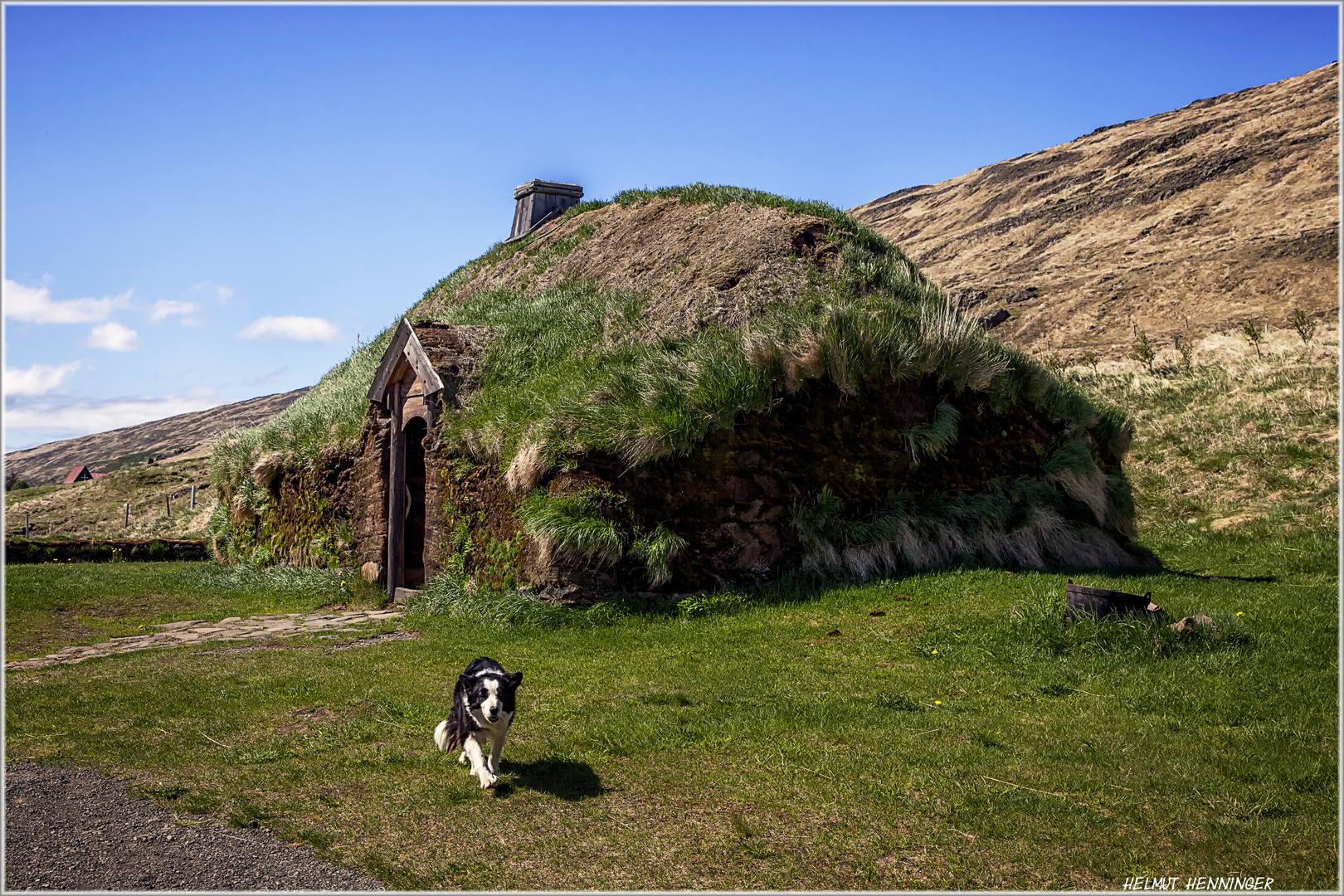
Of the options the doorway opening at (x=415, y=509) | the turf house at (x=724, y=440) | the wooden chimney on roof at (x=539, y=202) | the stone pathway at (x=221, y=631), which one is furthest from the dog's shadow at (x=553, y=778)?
the wooden chimney on roof at (x=539, y=202)

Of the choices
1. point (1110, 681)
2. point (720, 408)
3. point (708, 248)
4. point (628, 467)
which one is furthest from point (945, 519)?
point (708, 248)

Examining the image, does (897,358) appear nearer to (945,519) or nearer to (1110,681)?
(945,519)

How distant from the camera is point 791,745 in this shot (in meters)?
5.69

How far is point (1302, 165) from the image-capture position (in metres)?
52.2

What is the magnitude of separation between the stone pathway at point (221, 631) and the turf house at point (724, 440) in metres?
1.30

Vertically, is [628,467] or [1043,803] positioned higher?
[628,467]

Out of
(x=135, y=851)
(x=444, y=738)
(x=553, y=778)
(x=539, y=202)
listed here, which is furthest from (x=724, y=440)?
(x=539, y=202)

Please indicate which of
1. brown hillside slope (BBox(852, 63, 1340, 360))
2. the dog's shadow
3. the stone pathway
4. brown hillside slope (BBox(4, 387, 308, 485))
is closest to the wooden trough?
the dog's shadow

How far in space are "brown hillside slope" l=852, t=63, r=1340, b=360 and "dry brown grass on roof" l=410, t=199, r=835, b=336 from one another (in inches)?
1201

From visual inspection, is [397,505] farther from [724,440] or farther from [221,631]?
[724,440]

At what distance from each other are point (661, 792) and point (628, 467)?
19.6ft

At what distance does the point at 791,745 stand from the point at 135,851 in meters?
3.53

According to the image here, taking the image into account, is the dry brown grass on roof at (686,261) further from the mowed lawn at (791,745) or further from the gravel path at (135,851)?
the gravel path at (135,851)

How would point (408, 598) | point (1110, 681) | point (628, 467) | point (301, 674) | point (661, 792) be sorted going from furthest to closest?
point (408, 598), point (628, 467), point (301, 674), point (1110, 681), point (661, 792)
